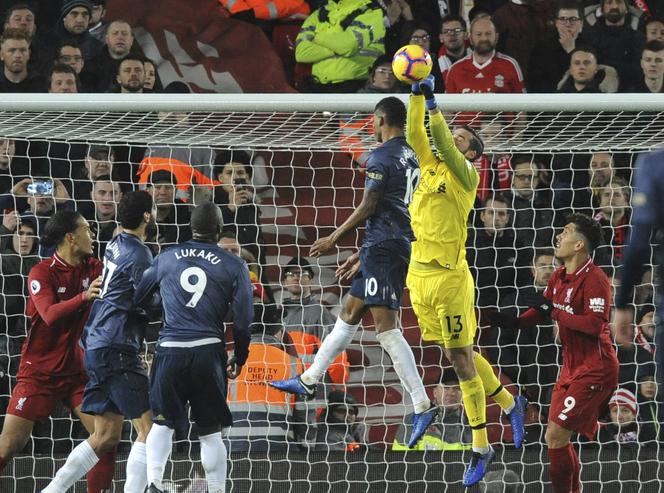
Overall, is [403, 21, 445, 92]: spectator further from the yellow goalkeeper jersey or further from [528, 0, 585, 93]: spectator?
the yellow goalkeeper jersey

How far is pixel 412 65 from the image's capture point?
7.90 meters

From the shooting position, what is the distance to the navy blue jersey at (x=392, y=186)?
26.3 ft

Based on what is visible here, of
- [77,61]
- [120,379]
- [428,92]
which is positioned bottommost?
[120,379]

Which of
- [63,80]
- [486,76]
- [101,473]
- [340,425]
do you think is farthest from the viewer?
[486,76]

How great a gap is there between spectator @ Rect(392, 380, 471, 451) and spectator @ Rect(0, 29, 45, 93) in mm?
4003

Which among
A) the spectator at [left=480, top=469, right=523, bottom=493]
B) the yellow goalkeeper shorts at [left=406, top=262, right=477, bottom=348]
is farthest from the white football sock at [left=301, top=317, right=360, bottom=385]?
the spectator at [left=480, top=469, right=523, bottom=493]

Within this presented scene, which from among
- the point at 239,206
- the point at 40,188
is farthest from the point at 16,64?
the point at 239,206

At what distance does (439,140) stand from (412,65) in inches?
20.3

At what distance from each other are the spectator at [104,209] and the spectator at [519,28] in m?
3.68

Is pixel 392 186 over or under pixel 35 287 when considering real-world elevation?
over

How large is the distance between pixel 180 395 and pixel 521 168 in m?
4.07

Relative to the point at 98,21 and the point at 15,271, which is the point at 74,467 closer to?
the point at 15,271

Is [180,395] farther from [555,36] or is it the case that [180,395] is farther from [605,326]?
[555,36]

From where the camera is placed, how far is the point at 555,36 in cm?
1206
